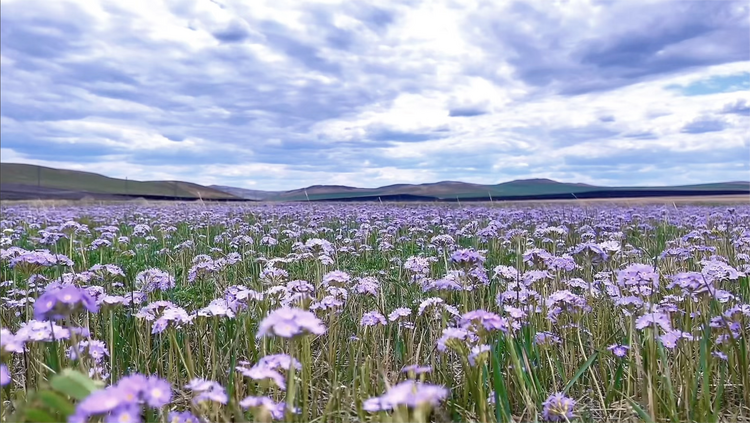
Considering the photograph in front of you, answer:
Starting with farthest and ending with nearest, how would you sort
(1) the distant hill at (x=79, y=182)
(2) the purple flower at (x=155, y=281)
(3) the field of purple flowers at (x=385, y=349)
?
(1) the distant hill at (x=79, y=182) → (2) the purple flower at (x=155, y=281) → (3) the field of purple flowers at (x=385, y=349)

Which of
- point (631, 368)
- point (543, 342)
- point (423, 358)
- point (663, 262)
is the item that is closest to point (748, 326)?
point (631, 368)

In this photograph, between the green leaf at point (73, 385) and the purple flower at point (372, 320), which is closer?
the green leaf at point (73, 385)

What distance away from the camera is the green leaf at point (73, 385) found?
5.12 feet

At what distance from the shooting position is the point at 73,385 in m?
1.59

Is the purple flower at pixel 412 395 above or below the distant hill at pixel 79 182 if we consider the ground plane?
below

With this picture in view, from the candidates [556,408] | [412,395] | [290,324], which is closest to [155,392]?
[290,324]

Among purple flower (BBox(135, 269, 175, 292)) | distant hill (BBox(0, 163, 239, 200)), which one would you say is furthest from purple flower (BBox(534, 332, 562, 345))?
distant hill (BBox(0, 163, 239, 200))

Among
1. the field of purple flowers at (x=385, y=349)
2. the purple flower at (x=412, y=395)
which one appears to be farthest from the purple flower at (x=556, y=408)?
the purple flower at (x=412, y=395)

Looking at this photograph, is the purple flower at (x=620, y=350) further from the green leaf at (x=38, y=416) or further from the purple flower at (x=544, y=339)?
the green leaf at (x=38, y=416)

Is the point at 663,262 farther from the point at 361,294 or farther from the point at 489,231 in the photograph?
the point at 361,294

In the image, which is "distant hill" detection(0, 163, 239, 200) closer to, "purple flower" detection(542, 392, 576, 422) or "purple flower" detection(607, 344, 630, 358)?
"purple flower" detection(607, 344, 630, 358)

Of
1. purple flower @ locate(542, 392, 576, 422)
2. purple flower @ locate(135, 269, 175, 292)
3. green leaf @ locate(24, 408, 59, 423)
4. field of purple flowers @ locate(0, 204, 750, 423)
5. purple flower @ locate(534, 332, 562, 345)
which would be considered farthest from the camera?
purple flower @ locate(135, 269, 175, 292)

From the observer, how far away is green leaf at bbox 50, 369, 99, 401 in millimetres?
1560

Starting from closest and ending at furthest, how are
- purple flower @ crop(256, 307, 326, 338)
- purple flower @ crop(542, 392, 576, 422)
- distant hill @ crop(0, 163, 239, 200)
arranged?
1. purple flower @ crop(256, 307, 326, 338)
2. purple flower @ crop(542, 392, 576, 422)
3. distant hill @ crop(0, 163, 239, 200)
